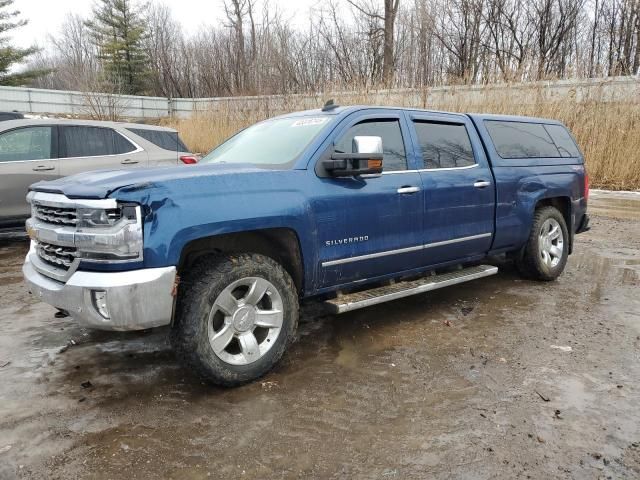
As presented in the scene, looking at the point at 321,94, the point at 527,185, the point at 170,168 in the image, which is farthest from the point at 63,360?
the point at 321,94

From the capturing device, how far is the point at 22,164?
6.81 metres

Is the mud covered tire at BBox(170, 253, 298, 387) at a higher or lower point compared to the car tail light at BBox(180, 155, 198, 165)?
lower

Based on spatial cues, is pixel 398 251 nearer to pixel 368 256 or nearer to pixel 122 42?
pixel 368 256

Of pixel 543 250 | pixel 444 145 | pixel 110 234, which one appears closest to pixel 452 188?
pixel 444 145

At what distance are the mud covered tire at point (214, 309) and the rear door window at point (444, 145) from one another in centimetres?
185

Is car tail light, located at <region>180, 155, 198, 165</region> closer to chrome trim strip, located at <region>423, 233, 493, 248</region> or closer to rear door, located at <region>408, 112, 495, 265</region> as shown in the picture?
Result: rear door, located at <region>408, 112, 495, 265</region>

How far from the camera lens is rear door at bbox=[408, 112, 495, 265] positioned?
4307 mm

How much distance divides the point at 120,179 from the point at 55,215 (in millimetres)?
531

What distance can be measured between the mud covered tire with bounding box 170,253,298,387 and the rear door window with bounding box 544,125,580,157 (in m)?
4.12

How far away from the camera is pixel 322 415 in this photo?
291 centimetres

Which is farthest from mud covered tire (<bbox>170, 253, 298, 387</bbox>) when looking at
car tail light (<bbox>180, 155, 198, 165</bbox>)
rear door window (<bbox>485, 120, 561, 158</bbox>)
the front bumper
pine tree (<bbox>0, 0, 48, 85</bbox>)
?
pine tree (<bbox>0, 0, 48, 85</bbox>)

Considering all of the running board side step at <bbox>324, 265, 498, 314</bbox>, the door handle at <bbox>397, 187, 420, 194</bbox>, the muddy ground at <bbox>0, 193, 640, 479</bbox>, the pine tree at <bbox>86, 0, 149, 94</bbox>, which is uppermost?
the pine tree at <bbox>86, 0, 149, 94</bbox>

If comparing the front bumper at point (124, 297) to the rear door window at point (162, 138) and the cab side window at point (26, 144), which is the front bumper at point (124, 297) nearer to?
the cab side window at point (26, 144)

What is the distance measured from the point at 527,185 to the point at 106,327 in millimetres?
4248
